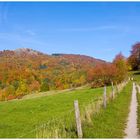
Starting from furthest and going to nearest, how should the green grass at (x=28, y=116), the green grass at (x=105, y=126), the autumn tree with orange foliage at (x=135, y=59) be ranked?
1. the autumn tree with orange foliage at (x=135, y=59)
2. the green grass at (x=28, y=116)
3. the green grass at (x=105, y=126)

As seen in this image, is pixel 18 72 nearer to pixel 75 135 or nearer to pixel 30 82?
pixel 30 82

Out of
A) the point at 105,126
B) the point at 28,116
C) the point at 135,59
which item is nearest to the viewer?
the point at 105,126

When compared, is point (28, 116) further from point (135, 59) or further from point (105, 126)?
point (135, 59)

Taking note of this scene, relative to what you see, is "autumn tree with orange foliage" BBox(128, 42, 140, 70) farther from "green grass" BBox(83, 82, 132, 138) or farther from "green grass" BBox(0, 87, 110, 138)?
"green grass" BBox(83, 82, 132, 138)

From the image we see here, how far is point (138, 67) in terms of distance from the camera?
11975 cm

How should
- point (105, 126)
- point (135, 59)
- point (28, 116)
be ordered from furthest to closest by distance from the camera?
1. point (135, 59)
2. point (28, 116)
3. point (105, 126)

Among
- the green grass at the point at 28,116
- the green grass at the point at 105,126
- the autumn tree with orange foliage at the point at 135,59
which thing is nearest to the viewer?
the green grass at the point at 105,126

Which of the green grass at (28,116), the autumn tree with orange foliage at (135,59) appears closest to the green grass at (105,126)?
the green grass at (28,116)

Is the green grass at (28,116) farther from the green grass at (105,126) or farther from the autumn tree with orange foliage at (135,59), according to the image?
the autumn tree with orange foliage at (135,59)

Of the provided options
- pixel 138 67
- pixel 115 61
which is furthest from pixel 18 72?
pixel 138 67

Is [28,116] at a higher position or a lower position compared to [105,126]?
lower

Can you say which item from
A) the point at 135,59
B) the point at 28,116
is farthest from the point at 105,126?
the point at 135,59

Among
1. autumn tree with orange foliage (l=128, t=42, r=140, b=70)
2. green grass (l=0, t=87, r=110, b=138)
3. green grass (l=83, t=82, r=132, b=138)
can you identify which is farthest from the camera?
autumn tree with orange foliage (l=128, t=42, r=140, b=70)

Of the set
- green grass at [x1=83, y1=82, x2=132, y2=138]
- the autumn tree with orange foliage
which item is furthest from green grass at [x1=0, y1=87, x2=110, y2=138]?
the autumn tree with orange foliage
